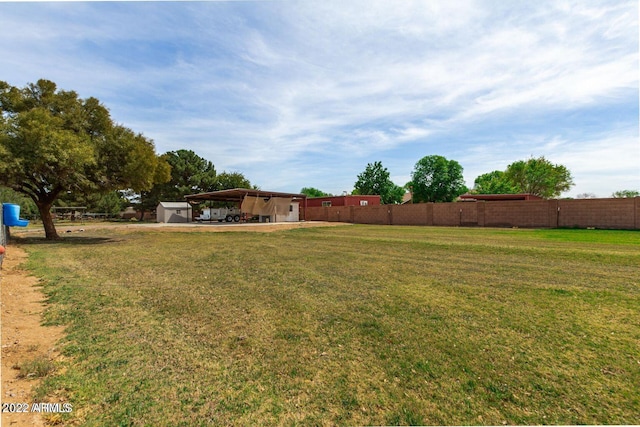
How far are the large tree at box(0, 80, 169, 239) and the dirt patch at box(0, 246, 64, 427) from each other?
22.0 feet

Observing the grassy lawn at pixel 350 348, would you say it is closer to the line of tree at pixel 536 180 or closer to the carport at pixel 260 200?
the carport at pixel 260 200

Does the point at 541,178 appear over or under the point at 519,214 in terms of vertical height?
over

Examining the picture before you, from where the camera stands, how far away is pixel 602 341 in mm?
3148

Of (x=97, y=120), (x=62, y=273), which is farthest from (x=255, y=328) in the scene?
(x=97, y=120)

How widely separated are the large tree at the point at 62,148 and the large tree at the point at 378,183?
39650 millimetres

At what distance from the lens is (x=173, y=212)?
35938mm

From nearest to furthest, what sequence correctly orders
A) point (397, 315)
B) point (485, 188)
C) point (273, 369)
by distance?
point (273, 369) → point (397, 315) → point (485, 188)

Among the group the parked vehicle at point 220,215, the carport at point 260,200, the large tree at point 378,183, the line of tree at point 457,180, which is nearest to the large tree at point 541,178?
the line of tree at point 457,180

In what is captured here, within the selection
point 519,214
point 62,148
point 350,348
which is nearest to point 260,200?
point 62,148

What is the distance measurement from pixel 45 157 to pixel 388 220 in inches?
913

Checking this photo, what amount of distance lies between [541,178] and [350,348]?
179ft

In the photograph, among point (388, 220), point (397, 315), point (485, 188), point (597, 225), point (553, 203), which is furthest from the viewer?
point (485, 188)

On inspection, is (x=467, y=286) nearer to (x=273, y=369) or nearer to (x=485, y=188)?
(x=273, y=369)

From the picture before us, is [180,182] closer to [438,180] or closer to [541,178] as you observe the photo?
[438,180]
